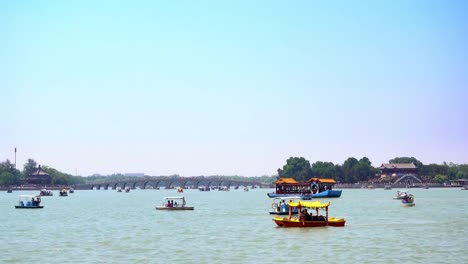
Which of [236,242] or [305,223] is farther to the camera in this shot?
[305,223]

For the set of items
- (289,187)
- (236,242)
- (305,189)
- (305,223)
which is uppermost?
(289,187)

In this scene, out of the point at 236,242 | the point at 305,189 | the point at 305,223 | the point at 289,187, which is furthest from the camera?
the point at 289,187

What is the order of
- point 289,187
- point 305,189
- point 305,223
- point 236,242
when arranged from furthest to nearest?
point 289,187, point 305,189, point 305,223, point 236,242

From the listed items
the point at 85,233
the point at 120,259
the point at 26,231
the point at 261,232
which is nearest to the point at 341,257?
the point at 120,259

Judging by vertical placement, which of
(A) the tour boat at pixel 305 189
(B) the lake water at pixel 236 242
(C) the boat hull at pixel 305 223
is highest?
(A) the tour boat at pixel 305 189

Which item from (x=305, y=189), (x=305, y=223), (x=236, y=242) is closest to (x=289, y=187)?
(x=305, y=189)

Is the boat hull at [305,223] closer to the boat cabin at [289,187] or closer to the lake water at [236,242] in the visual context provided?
the lake water at [236,242]

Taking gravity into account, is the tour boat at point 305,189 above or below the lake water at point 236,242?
above

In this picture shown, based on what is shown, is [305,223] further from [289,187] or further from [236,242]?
[289,187]

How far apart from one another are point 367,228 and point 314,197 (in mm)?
98022

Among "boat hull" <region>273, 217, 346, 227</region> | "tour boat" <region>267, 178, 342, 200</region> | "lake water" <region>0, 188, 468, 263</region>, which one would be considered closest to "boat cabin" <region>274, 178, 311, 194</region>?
"tour boat" <region>267, 178, 342, 200</region>

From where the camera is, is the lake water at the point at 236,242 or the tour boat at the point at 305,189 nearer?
the lake water at the point at 236,242

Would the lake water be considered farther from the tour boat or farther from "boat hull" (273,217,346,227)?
the tour boat

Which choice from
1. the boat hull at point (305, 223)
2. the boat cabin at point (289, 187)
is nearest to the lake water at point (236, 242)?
the boat hull at point (305, 223)
